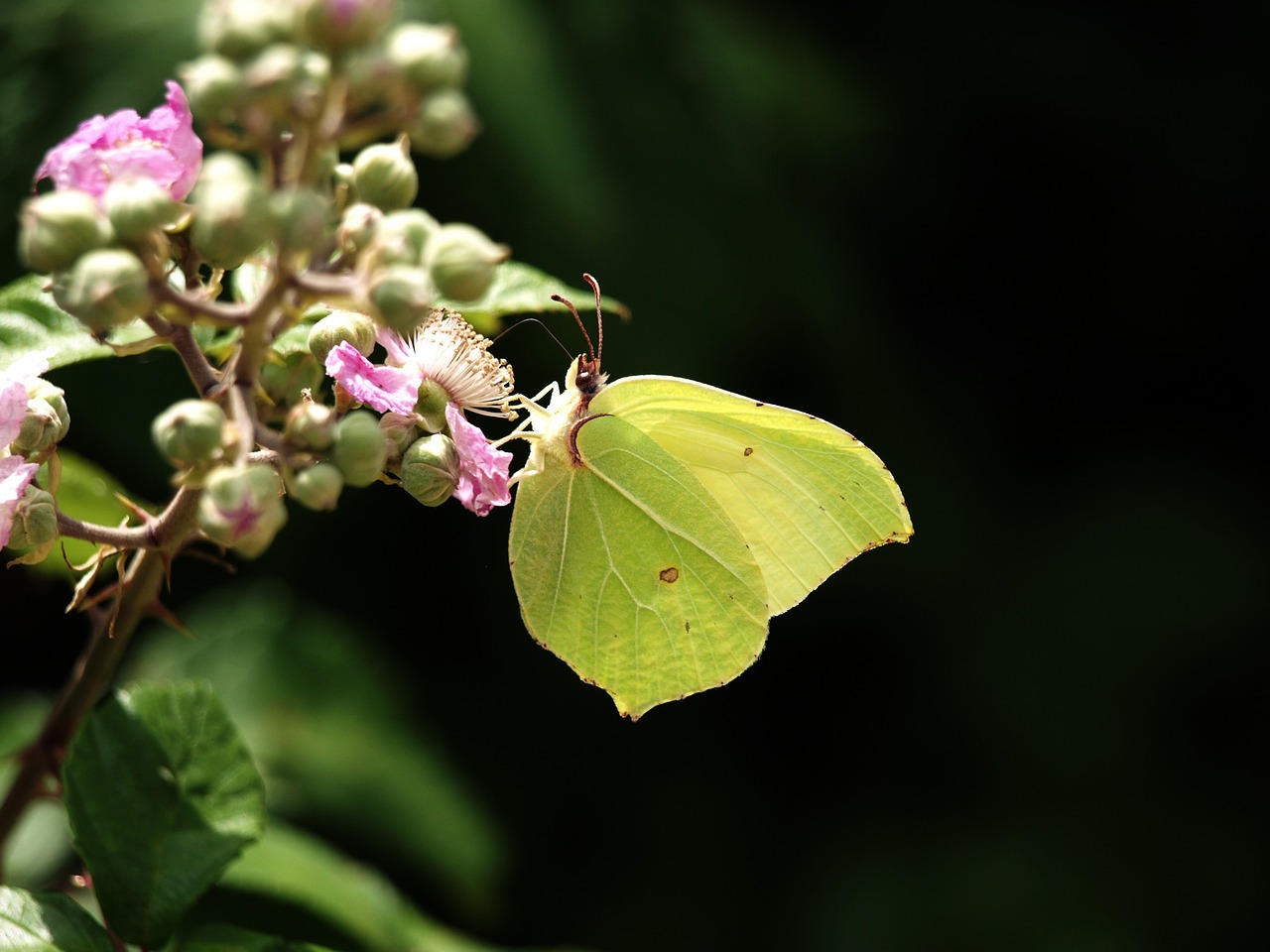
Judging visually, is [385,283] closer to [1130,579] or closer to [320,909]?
[320,909]

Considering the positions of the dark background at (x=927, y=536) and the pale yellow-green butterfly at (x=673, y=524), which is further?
the dark background at (x=927, y=536)

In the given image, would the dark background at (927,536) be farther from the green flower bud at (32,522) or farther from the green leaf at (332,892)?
the green flower bud at (32,522)

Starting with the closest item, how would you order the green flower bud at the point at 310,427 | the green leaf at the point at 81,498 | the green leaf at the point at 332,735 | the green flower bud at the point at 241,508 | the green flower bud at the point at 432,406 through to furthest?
the green flower bud at the point at 241,508 < the green flower bud at the point at 310,427 < the green flower bud at the point at 432,406 < the green leaf at the point at 81,498 < the green leaf at the point at 332,735

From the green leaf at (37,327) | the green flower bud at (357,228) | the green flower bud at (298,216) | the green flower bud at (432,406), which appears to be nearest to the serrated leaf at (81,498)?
the green leaf at (37,327)

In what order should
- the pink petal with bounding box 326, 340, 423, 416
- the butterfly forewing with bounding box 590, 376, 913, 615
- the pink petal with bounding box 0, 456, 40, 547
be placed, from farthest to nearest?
the butterfly forewing with bounding box 590, 376, 913, 615, the pink petal with bounding box 326, 340, 423, 416, the pink petal with bounding box 0, 456, 40, 547

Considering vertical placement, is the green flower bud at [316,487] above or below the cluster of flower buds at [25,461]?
above

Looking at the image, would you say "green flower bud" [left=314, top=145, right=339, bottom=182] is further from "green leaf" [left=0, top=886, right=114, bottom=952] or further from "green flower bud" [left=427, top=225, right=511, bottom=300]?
"green leaf" [left=0, top=886, right=114, bottom=952]

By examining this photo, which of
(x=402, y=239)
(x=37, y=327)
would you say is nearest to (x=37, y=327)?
(x=37, y=327)

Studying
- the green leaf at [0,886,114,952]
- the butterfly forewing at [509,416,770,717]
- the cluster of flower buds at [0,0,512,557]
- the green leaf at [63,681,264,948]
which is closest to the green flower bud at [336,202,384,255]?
the cluster of flower buds at [0,0,512,557]
